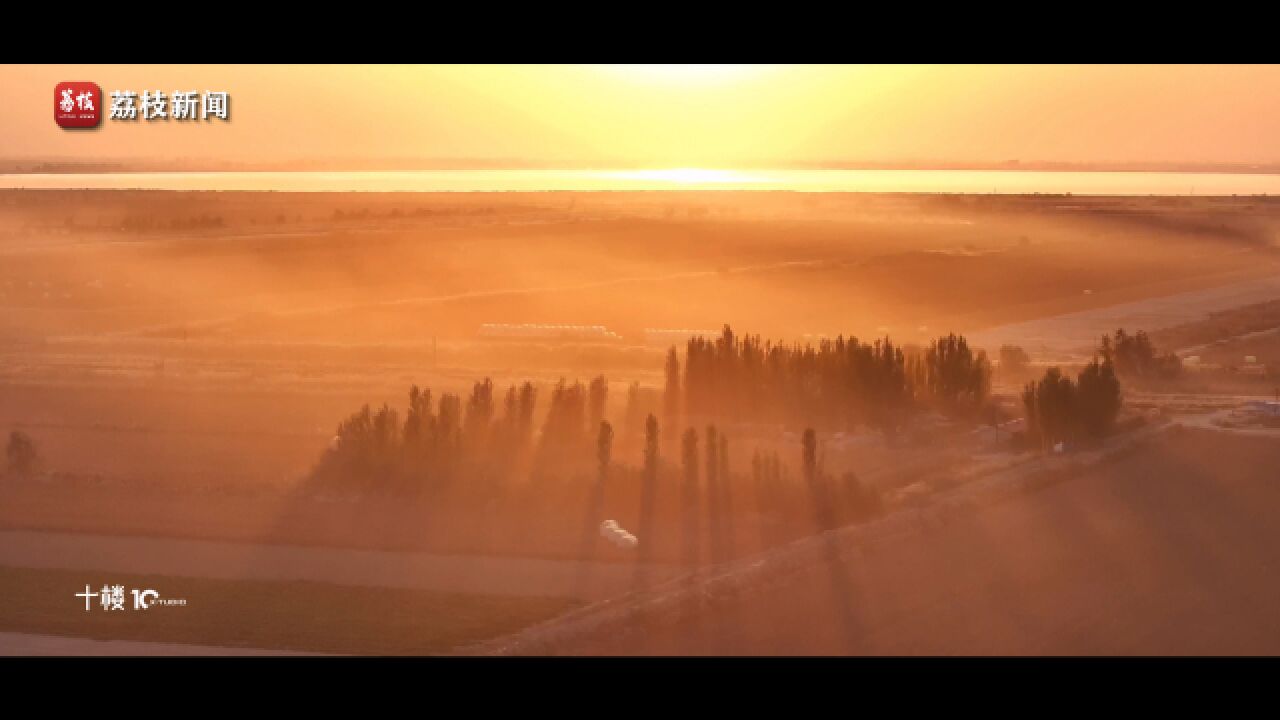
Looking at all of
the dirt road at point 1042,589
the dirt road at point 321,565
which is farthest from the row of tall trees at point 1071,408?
the dirt road at point 321,565

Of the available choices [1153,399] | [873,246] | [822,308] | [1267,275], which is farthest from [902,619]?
[873,246]

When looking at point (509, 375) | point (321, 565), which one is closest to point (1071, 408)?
point (509, 375)

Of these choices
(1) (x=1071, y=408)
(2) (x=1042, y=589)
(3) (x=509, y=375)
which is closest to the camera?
(2) (x=1042, y=589)

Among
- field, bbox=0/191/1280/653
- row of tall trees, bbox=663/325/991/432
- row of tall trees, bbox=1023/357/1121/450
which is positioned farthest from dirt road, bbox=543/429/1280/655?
row of tall trees, bbox=663/325/991/432

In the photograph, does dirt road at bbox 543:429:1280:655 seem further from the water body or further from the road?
the water body

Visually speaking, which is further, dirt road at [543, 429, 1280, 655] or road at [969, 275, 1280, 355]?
road at [969, 275, 1280, 355]

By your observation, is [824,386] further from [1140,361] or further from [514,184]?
[514,184]

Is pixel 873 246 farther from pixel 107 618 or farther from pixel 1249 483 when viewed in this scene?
pixel 107 618

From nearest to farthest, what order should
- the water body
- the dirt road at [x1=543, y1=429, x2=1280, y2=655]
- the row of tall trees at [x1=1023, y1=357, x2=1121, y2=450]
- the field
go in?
the dirt road at [x1=543, y1=429, x2=1280, y2=655], the field, the row of tall trees at [x1=1023, y1=357, x2=1121, y2=450], the water body
